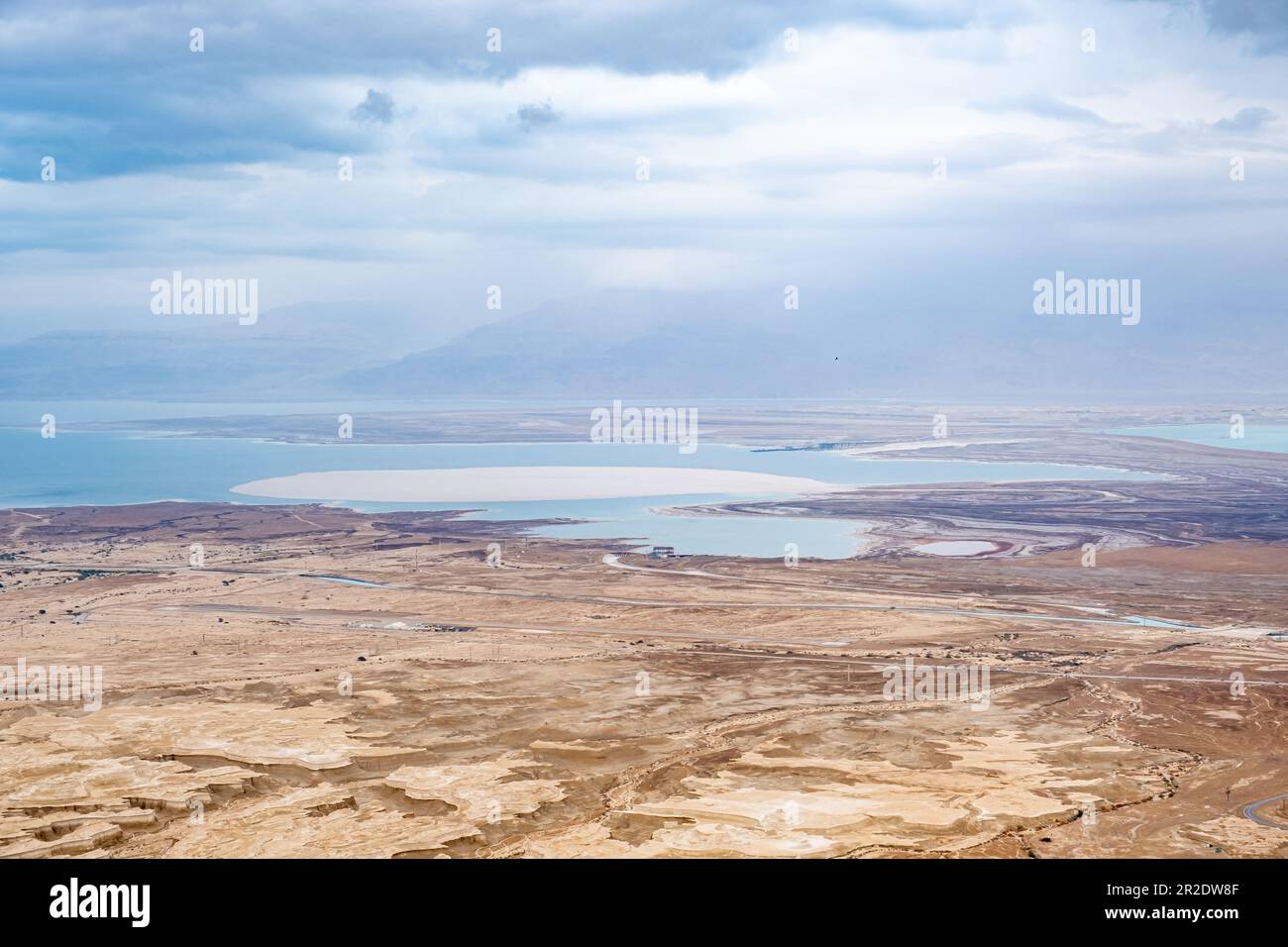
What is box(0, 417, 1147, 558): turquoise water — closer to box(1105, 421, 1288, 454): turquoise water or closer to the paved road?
box(1105, 421, 1288, 454): turquoise water

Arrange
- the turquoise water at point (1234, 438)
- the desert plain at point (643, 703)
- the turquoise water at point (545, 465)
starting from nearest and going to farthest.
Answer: the desert plain at point (643, 703) → the turquoise water at point (545, 465) → the turquoise water at point (1234, 438)

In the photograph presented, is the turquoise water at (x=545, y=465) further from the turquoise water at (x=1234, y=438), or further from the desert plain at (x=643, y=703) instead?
the turquoise water at (x=1234, y=438)

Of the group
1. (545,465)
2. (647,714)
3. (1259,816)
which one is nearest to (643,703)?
(647,714)

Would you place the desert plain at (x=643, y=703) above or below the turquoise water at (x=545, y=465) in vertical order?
below

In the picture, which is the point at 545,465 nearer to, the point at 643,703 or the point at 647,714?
the point at 643,703

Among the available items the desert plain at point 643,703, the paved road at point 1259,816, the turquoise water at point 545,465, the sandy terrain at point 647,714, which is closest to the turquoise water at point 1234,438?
the turquoise water at point 545,465

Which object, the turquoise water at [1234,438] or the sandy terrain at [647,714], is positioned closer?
the sandy terrain at [647,714]

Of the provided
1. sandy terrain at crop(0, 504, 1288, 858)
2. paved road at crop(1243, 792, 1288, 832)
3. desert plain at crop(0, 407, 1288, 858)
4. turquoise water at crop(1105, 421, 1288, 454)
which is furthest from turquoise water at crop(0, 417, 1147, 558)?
paved road at crop(1243, 792, 1288, 832)
